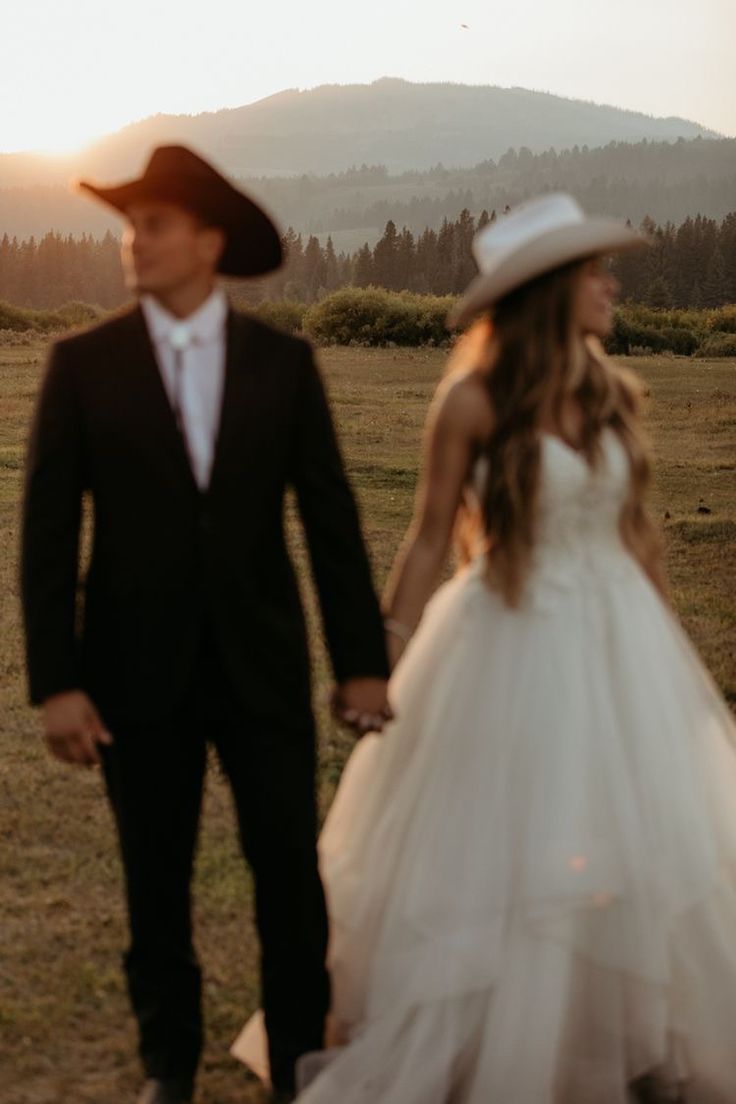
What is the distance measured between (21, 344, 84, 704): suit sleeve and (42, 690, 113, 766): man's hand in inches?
1.2

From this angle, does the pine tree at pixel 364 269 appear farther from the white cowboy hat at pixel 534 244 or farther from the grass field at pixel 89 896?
the white cowboy hat at pixel 534 244

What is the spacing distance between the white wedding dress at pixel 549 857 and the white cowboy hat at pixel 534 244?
0.42 m

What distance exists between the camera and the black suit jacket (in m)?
3.20

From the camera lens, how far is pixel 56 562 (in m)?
3.24

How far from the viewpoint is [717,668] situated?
27.9 feet

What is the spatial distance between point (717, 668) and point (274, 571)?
5665 millimetres

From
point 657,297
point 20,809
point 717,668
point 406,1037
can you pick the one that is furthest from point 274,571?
point 657,297

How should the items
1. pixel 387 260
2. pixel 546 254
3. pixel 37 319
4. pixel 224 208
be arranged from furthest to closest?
pixel 387 260, pixel 37 319, pixel 546 254, pixel 224 208

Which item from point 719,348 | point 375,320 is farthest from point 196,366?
point 719,348

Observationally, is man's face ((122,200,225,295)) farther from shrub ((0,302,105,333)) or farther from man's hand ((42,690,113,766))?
shrub ((0,302,105,333))

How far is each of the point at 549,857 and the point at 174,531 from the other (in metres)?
1.17

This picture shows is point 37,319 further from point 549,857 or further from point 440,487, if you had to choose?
point 549,857

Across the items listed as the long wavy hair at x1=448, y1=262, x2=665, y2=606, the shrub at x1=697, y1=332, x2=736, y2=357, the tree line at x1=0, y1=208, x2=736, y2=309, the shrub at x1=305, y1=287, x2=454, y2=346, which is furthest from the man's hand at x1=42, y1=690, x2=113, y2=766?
the tree line at x1=0, y1=208, x2=736, y2=309

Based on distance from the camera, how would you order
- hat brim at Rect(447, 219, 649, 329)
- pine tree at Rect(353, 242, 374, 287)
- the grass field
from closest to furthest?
1. hat brim at Rect(447, 219, 649, 329)
2. the grass field
3. pine tree at Rect(353, 242, 374, 287)
